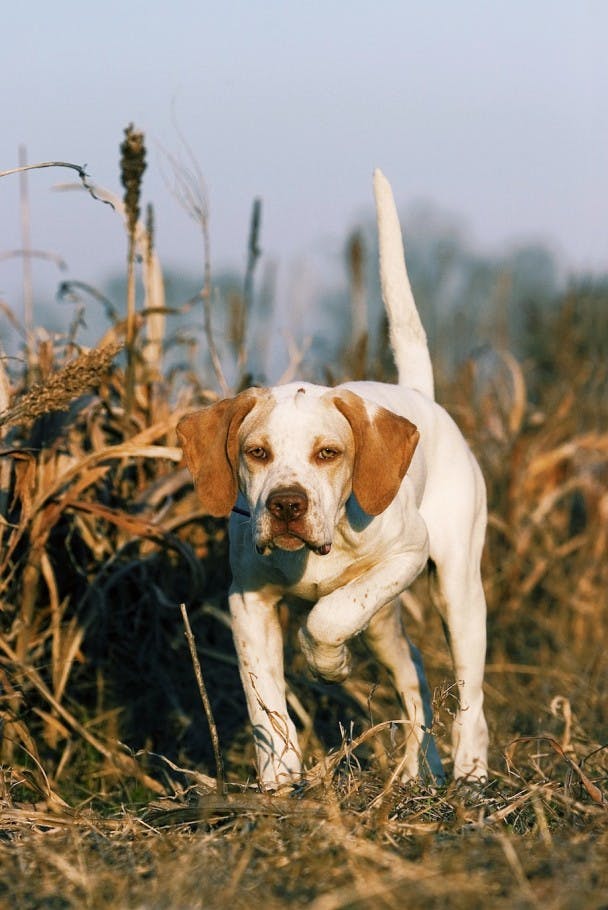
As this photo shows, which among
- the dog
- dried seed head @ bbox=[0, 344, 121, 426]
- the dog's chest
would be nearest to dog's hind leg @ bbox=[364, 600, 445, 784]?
the dog

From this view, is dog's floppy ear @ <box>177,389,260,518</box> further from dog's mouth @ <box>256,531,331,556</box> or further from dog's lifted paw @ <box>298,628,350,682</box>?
dog's lifted paw @ <box>298,628,350,682</box>

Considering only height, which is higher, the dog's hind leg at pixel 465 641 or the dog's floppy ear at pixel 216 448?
the dog's floppy ear at pixel 216 448

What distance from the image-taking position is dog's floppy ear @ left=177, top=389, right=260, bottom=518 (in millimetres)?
4047

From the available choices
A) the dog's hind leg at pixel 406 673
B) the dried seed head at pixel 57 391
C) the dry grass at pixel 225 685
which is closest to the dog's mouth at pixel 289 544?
the dry grass at pixel 225 685

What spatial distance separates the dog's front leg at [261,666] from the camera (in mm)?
4098

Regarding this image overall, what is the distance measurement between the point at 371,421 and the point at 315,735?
6.96ft

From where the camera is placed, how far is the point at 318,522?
3846 mm

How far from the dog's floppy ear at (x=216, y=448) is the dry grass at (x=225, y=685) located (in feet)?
1.74

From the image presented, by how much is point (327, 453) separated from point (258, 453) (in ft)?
0.69

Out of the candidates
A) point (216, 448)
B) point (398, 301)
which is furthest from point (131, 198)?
point (216, 448)

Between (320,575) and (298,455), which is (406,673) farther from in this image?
(298,455)

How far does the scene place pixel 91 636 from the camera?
563cm

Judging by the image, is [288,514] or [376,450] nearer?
[288,514]

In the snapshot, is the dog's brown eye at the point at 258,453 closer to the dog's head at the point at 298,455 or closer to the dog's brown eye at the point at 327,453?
the dog's head at the point at 298,455
